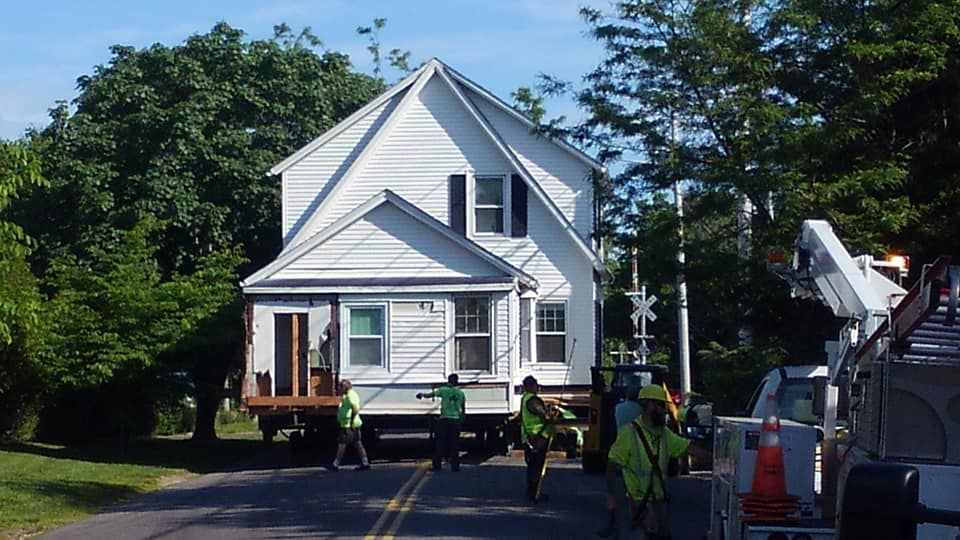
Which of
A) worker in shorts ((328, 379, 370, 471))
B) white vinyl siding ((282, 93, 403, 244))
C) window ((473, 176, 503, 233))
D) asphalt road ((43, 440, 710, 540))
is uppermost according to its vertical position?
white vinyl siding ((282, 93, 403, 244))

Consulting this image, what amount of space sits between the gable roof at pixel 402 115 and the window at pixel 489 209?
0.76 m

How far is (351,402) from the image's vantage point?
87.4 feet

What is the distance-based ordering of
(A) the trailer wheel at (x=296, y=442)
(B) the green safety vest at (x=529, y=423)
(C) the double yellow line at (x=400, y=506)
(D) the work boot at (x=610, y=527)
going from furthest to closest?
(A) the trailer wheel at (x=296, y=442) < (B) the green safety vest at (x=529, y=423) < (C) the double yellow line at (x=400, y=506) < (D) the work boot at (x=610, y=527)

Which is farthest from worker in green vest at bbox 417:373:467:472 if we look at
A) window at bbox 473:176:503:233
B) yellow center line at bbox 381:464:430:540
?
window at bbox 473:176:503:233

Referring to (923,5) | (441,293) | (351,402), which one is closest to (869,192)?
(923,5)

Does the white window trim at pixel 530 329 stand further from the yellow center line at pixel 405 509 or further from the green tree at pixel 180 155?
the yellow center line at pixel 405 509

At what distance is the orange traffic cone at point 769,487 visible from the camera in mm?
9688

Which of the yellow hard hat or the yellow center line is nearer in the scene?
the yellow hard hat

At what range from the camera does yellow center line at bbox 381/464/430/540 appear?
16.6 metres

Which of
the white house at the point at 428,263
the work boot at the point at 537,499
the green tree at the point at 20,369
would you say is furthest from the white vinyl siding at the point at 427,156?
the work boot at the point at 537,499

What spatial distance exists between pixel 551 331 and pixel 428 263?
5087 mm

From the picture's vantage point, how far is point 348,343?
30.2 m

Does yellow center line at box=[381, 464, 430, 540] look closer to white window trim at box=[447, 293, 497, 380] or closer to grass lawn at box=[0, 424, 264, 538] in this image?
grass lawn at box=[0, 424, 264, 538]

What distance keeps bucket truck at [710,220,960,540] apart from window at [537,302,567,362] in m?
21.9
